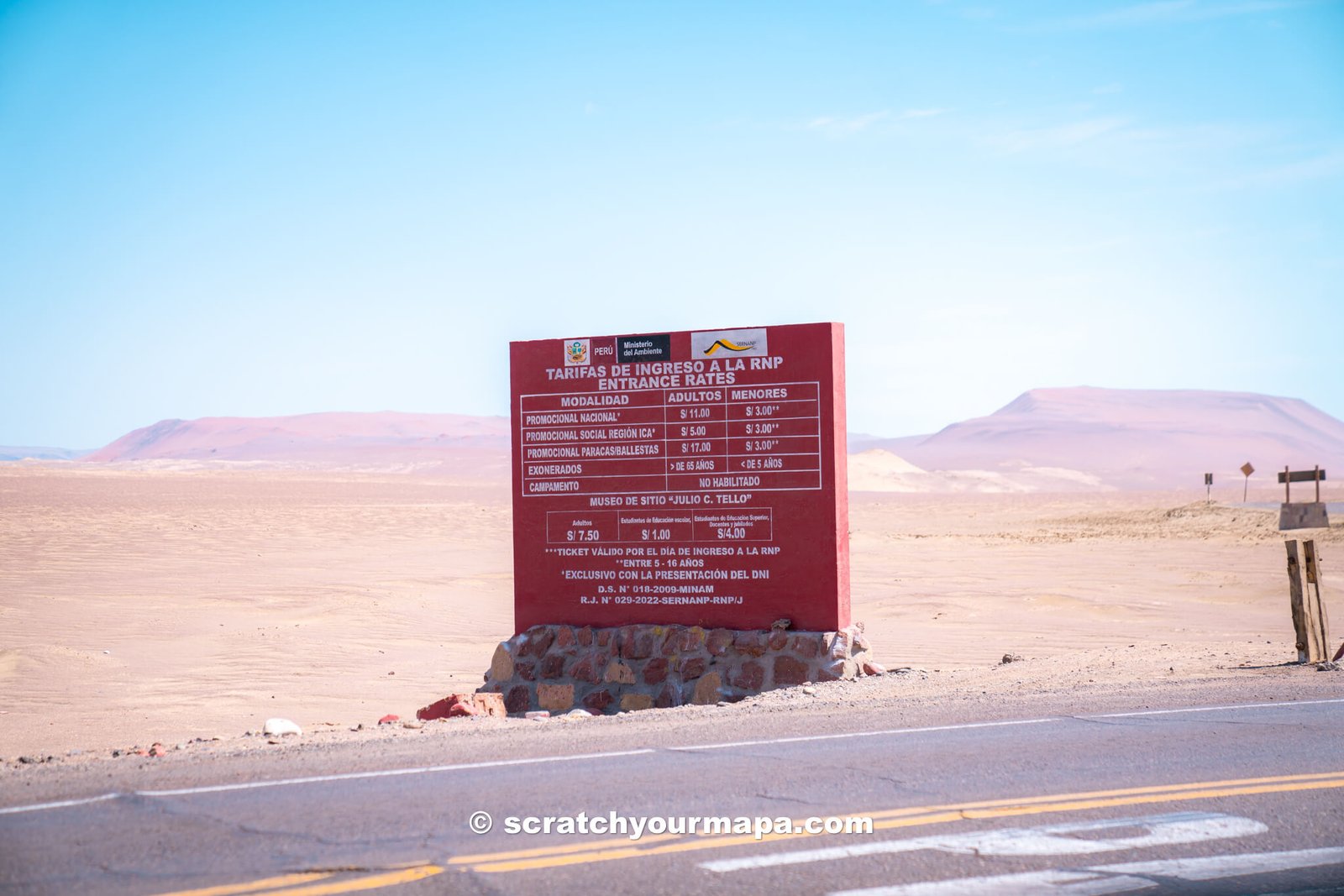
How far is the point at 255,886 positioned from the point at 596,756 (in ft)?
9.79

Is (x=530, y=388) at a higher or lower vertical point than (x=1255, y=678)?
higher

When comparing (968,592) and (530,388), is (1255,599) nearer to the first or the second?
(968,592)

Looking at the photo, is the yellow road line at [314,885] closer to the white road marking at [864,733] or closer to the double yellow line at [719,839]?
the double yellow line at [719,839]

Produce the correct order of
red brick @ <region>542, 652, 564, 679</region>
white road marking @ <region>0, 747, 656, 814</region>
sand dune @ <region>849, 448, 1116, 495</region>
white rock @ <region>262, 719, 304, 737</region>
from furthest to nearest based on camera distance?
sand dune @ <region>849, 448, 1116, 495</region> → red brick @ <region>542, 652, 564, 679</region> → white rock @ <region>262, 719, 304, 737</region> → white road marking @ <region>0, 747, 656, 814</region>

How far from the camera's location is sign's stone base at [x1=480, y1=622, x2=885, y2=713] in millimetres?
11281

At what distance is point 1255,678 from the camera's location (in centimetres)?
1064

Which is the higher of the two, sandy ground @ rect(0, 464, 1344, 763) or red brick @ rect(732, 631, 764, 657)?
red brick @ rect(732, 631, 764, 657)

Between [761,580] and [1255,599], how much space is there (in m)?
13.2

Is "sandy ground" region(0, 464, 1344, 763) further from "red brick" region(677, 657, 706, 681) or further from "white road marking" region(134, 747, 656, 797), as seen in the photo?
"white road marking" region(134, 747, 656, 797)

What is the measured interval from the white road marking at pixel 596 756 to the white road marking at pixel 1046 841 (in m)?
2.42

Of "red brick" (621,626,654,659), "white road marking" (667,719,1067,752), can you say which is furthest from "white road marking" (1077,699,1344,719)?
"red brick" (621,626,654,659)

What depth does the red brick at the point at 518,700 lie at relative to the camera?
1179 cm

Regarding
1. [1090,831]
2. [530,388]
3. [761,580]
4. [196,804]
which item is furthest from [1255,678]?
[196,804]

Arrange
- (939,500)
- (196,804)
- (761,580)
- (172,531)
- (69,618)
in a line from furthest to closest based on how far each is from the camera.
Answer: (939,500)
(172,531)
(69,618)
(761,580)
(196,804)
